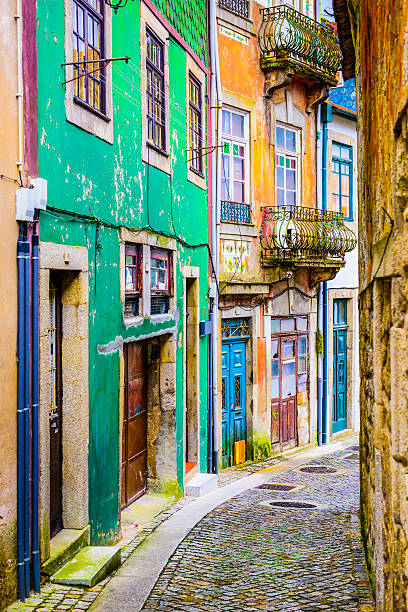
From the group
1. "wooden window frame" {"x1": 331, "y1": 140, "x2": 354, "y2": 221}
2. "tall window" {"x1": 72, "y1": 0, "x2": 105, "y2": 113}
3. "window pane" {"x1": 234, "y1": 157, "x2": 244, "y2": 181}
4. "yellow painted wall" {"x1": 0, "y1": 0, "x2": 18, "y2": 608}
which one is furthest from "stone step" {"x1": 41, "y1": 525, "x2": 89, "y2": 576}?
"wooden window frame" {"x1": 331, "y1": 140, "x2": 354, "y2": 221}

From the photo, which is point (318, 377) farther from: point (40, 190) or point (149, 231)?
point (40, 190)

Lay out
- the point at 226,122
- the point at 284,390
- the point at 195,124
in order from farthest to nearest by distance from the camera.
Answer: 1. the point at 284,390
2. the point at 226,122
3. the point at 195,124

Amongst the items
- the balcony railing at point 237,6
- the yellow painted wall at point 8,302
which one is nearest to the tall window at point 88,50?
the yellow painted wall at point 8,302

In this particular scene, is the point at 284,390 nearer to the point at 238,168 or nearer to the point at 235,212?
the point at 235,212

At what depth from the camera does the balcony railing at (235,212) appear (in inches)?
569

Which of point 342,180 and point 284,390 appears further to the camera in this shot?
point 342,180

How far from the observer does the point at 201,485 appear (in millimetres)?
11805

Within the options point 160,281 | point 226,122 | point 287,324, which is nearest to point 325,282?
point 287,324

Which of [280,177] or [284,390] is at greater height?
[280,177]

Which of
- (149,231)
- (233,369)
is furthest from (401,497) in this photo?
(233,369)

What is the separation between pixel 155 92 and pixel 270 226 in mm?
5416

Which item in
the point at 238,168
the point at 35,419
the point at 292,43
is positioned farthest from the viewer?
the point at 292,43

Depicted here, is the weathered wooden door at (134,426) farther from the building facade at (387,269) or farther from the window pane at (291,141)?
the window pane at (291,141)

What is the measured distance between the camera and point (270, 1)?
51.9ft
